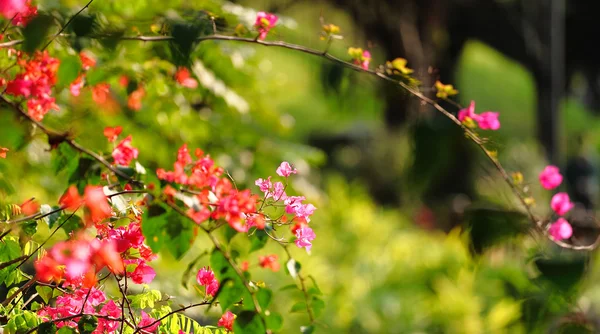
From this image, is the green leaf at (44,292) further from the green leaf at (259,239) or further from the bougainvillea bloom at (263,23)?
the bougainvillea bloom at (263,23)

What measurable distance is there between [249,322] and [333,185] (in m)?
4.81

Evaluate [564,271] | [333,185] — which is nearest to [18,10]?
[564,271]

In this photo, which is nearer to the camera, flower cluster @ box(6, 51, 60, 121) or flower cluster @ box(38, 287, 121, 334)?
flower cluster @ box(38, 287, 121, 334)

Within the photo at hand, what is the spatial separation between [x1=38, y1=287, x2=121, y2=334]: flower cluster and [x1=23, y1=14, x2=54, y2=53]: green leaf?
486mm

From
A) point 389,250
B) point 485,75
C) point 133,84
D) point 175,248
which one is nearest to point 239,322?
point 175,248

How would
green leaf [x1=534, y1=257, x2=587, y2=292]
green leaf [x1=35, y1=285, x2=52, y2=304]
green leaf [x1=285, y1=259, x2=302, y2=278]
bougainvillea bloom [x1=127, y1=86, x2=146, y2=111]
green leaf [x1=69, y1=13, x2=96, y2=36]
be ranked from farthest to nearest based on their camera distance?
bougainvillea bloom [x1=127, y1=86, x2=146, y2=111] → green leaf [x1=35, y1=285, x2=52, y2=304] → green leaf [x1=69, y1=13, x2=96, y2=36] → green leaf [x1=285, y1=259, x2=302, y2=278] → green leaf [x1=534, y1=257, x2=587, y2=292]

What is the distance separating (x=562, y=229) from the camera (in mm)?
1581

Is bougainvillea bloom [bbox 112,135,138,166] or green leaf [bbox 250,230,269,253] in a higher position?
bougainvillea bloom [bbox 112,135,138,166]

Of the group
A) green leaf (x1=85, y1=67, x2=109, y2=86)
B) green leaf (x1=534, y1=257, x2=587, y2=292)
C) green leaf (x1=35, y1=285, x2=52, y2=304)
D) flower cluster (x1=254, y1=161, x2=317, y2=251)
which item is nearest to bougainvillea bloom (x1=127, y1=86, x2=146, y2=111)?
green leaf (x1=85, y1=67, x2=109, y2=86)

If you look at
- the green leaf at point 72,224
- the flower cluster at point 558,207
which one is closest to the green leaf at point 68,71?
the green leaf at point 72,224

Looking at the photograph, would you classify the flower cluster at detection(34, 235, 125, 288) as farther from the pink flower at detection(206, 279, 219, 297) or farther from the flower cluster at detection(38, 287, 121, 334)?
the pink flower at detection(206, 279, 219, 297)

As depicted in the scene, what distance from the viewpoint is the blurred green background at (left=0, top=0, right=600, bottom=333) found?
796 millimetres

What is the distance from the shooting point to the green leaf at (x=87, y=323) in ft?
4.23

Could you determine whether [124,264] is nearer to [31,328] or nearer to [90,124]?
[31,328]
